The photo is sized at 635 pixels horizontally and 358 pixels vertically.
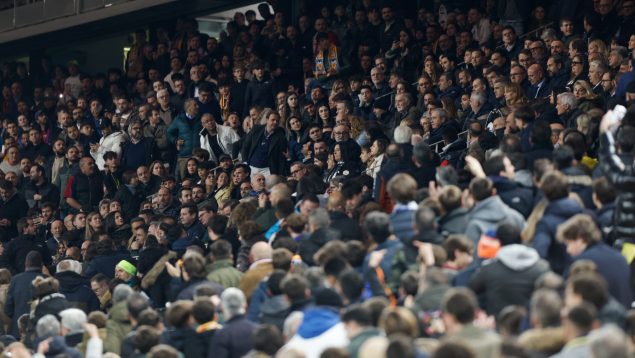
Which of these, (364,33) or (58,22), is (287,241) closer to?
(364,33)

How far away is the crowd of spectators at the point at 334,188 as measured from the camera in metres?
9.59

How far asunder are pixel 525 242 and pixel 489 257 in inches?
20.6

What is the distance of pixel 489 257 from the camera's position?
10.2 m

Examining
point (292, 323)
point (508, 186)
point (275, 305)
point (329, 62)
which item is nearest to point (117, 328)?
point (275, 305)

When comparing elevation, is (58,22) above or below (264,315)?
above

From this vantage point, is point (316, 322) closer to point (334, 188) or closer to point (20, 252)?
point (334, 188)

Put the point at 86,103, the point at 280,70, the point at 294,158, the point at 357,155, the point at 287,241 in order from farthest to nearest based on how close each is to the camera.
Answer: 1. the point at 86,103
2. the point at 280,70
3. the point at 294,158
4. the point at 357,155
5. the point at 287,241

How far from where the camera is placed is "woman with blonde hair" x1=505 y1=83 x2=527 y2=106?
15.9 meters

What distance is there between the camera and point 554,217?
10.6 m

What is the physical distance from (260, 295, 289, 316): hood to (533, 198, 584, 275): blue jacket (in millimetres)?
1898

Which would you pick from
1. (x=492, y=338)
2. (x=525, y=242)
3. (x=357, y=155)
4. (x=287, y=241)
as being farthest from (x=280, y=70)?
(x=492, y=338)

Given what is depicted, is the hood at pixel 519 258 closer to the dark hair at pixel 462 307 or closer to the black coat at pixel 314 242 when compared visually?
the dark hair at pixel 462 307

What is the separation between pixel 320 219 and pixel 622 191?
8.62 feet

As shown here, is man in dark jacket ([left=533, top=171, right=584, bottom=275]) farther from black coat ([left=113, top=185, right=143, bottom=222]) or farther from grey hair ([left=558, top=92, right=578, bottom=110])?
black coat ([left=113, top=185, right=143, bottom=222])
